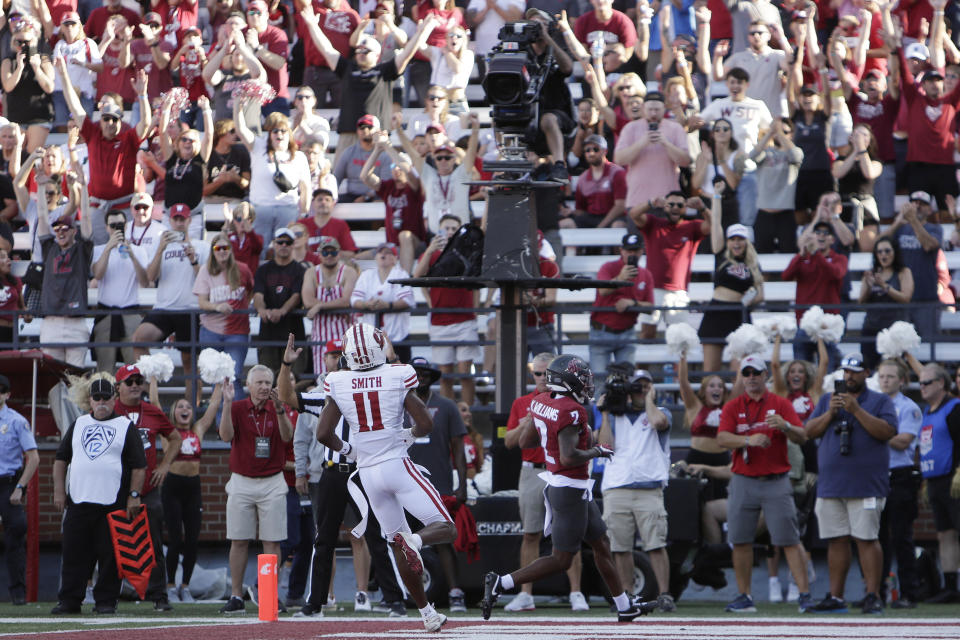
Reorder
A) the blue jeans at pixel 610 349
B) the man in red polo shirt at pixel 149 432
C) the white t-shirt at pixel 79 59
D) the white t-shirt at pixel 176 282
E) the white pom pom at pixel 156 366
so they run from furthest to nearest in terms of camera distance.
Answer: the white t-shirt at pixel 79 59
the white t-shirt at pixel 176 282
the blue jeans at pixel 610 349
the white pom pom at pixel 156 366
the man in red polo shirt at pixel 149 432

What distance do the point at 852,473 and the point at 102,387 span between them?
221 inches

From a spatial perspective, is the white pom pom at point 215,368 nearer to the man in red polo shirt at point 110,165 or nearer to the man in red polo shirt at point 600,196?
the man in red polo shirt at point 110,165

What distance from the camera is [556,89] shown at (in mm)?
12266

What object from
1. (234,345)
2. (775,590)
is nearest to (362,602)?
(775,590)

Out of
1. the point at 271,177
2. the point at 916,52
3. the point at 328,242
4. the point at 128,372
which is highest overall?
the point at 916,52

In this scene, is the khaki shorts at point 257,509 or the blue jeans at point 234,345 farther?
the blue jeans at point 234,345

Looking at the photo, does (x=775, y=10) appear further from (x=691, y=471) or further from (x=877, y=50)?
(x=691, y=471)

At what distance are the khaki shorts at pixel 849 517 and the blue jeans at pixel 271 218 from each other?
6.74 meters

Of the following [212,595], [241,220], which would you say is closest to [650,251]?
[241,220]

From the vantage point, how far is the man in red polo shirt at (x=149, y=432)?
42.4 ft

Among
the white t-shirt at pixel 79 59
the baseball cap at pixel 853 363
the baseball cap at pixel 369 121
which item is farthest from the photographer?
the white t-shirt at pixel 79 59

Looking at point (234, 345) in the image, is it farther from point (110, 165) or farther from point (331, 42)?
point (331, 42)

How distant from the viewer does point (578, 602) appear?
12.1 metres

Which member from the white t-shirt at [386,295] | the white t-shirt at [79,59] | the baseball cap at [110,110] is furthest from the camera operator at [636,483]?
the white t-shirt at [79,59]
